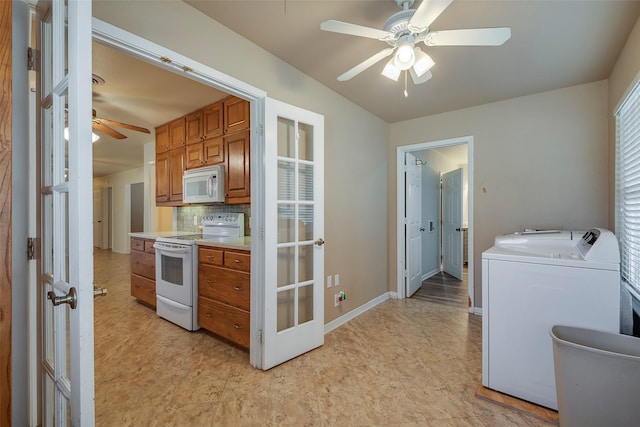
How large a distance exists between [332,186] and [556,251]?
5.85ft

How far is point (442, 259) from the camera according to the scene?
5664 millimetres

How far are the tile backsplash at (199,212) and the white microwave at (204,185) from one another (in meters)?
0.38

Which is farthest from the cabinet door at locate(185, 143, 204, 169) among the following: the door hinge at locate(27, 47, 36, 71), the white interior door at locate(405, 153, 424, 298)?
the white interior door at locate(405, 153, 424, 298)

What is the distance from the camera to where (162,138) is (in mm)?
3828

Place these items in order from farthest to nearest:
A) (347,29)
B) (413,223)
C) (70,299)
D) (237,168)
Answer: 1. (413,223)
2. (237,168)
3. (347,29)
4. (70,299)

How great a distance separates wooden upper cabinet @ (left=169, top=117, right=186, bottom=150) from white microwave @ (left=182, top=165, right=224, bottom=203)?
0.44 metres

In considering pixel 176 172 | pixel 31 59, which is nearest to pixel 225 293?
pixel 31 59

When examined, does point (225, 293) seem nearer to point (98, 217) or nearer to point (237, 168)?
point (237, 168)

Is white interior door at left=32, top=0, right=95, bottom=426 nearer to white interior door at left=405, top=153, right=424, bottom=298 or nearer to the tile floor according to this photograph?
the tile floor

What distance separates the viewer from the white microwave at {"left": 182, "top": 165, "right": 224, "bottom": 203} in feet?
9.98

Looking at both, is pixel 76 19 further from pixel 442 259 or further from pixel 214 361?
pixel 442 259

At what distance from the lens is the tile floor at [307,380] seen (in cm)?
161

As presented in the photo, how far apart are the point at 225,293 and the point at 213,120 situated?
1.84m

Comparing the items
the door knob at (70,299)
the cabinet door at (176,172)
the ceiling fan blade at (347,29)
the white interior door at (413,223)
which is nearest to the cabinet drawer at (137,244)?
the cabinet door at (176,172)
